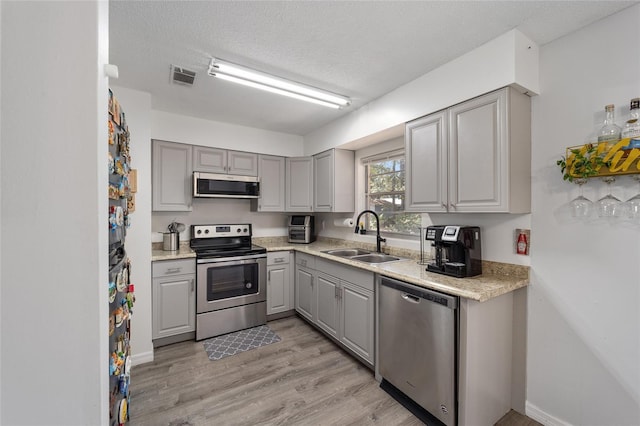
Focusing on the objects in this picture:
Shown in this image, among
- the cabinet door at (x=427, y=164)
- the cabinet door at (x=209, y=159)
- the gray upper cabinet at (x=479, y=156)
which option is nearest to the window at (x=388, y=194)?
the cabinet door at (x=427, y=164)

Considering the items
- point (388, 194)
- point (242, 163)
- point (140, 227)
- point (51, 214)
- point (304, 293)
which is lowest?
point (304, 293)

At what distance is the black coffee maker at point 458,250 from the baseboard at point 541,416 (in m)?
0.90

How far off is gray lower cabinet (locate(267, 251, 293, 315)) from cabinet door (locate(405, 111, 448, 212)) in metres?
1.74

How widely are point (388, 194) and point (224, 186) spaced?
1954mm

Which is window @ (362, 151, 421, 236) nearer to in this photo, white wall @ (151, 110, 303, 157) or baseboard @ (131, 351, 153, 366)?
white wall @ (151, 110, 303, 157)

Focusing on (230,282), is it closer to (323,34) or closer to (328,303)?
(328,303)

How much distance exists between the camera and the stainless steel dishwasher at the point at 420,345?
1636 millimetres

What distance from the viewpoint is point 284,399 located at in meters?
1.97

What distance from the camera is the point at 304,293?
10.7 ft

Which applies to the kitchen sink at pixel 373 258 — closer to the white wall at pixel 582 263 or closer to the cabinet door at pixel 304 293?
the cabinet door at pixel 304 293

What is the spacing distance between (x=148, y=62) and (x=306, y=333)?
2.87 m

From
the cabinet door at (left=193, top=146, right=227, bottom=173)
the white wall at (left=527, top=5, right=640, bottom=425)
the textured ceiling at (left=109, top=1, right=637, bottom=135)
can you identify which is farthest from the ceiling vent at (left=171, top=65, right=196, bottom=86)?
the white wall at (left=527, top=5, right=640, bottom=425)

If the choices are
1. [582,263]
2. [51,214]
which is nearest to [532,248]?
[582,263]

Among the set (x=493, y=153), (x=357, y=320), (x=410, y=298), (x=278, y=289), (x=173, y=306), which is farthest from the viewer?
(x=278, y=289)
